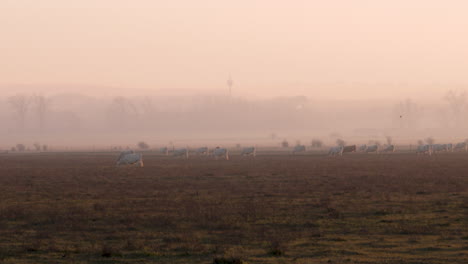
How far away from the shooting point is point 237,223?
76.9 feet

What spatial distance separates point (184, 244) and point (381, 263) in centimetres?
584

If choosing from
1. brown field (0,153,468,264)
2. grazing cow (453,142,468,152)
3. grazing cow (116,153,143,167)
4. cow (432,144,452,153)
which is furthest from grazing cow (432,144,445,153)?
brown field (0,153,468,264)

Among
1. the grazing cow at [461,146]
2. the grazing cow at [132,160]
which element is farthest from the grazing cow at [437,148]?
the grazing cow at [132,160]

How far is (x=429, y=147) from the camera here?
350 ft

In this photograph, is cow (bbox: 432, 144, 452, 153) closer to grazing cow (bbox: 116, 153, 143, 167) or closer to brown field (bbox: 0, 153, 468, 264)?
grazing cow (bbox: 116, 153, 143, 167)

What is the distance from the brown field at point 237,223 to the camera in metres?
18.0

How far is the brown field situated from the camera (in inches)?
709

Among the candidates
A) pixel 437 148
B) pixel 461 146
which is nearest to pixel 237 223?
pixel 437 148

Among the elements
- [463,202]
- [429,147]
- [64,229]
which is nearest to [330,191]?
[463,202]

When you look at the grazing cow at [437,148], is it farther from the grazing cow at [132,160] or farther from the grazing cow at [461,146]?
the grazing cow at [132,160]

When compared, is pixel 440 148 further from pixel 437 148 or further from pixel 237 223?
pixel 237 223

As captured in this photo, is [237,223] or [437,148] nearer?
[237,223]

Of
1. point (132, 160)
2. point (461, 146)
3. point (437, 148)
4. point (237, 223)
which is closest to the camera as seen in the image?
point (237, 223)

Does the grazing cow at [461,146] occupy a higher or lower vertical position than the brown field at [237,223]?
higher
